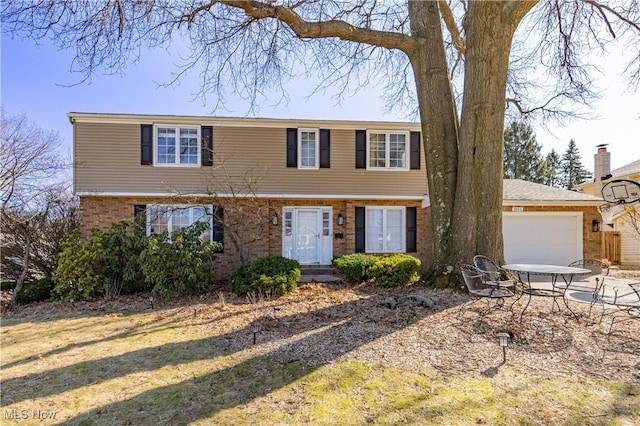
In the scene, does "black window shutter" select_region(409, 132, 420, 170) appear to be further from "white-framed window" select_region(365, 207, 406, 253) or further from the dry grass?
the dry grass

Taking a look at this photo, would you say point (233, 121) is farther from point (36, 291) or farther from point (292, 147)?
point (36, 291)

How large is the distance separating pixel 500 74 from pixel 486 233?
320cm

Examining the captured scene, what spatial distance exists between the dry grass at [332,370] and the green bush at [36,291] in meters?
2.76

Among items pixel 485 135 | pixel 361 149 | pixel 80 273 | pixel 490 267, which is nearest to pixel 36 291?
pixel 80 273

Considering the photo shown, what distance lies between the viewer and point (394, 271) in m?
8.79

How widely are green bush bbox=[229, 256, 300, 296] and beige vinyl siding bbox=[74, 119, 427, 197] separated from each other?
3.22m

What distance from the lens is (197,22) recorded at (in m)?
8.05

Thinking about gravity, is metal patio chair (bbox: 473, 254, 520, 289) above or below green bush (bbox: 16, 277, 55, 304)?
above

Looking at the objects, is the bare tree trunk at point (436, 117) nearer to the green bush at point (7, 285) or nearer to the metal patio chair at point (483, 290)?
the metal patio chair at point (483, 290)

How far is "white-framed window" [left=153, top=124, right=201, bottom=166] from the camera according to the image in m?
11.0

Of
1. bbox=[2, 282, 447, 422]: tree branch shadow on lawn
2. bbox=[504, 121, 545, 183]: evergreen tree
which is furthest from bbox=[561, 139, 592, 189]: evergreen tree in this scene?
bbox=[2, 282, 447, 422]: tree branch shadow on lawn

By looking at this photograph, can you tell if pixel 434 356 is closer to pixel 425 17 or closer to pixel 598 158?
pixel 425 17

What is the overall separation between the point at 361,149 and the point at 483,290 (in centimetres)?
700

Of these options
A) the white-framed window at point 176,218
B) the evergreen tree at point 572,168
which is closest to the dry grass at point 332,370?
the white-framed window at point 176,218
